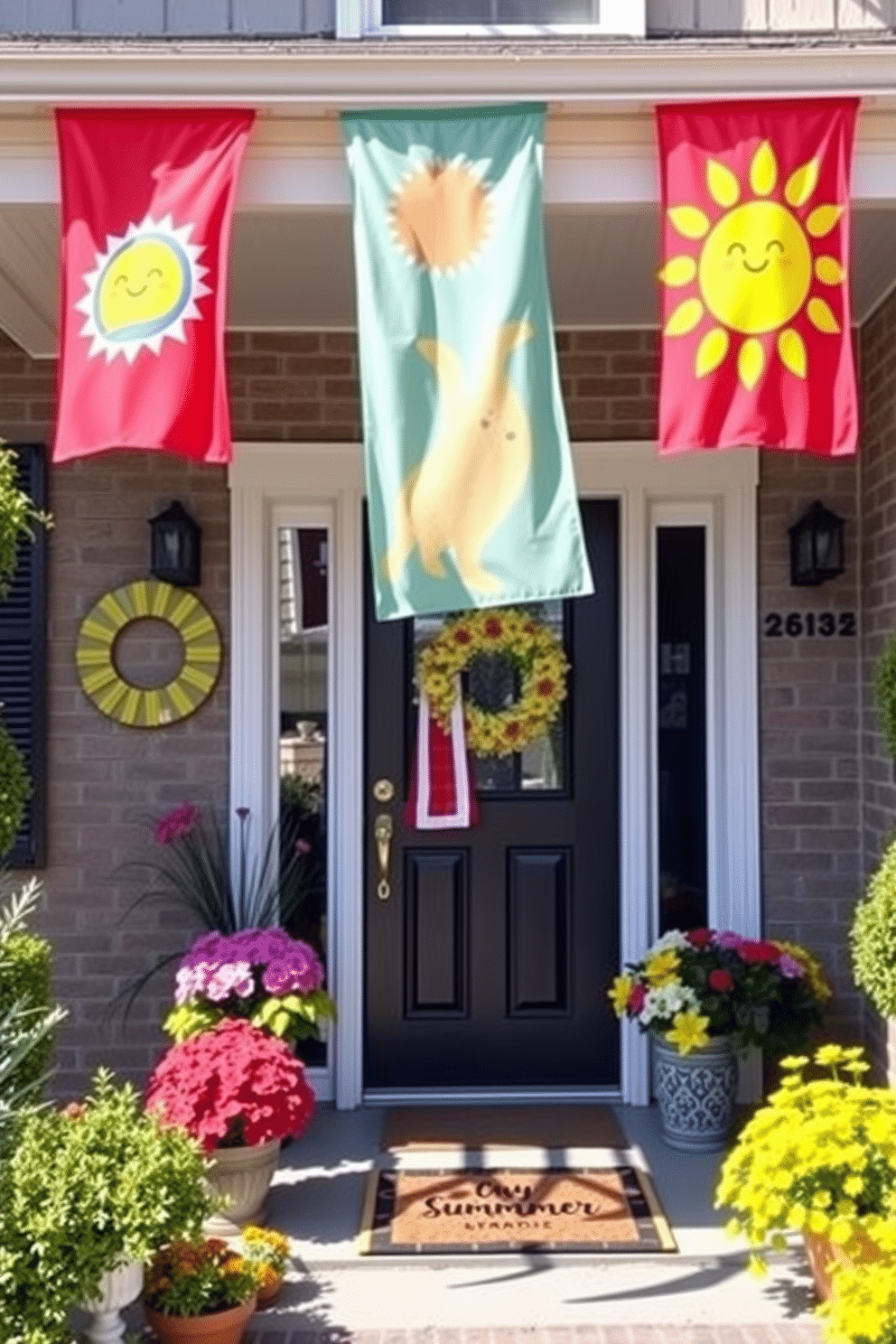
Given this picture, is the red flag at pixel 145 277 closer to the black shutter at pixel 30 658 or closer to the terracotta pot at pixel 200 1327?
the black shutter at pixel 30 658

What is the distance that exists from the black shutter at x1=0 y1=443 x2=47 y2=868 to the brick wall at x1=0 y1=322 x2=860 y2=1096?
0.14 feet

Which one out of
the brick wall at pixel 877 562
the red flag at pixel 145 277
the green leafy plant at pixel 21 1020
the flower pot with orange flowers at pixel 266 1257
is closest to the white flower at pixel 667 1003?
the brick wall at pixel 877 562

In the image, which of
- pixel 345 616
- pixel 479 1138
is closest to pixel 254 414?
pixel 345 616

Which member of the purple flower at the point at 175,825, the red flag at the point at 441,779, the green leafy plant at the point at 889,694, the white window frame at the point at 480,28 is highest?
the white window frame at the point at 480,28

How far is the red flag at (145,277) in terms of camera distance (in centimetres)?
318

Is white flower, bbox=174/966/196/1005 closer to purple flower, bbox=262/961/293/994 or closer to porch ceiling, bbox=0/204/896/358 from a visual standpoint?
purple flower, bbox=262/961/293/994

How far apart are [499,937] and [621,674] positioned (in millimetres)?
1071

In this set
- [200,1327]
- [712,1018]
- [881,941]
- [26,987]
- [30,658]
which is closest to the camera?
[200,1327]

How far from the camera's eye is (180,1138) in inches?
112

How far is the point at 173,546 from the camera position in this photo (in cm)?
445

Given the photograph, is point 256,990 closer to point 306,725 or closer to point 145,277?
point 306,725

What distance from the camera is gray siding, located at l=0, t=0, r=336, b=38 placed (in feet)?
13.8

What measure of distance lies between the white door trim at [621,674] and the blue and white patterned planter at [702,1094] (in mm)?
443

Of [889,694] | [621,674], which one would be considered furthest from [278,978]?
[889,694]
